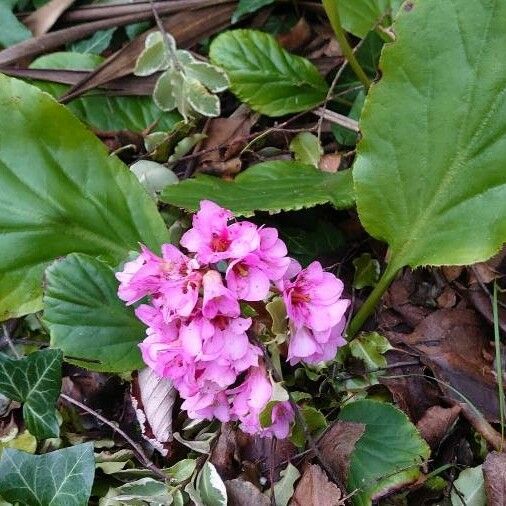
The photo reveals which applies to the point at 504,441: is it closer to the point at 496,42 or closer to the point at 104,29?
the point at 496,42

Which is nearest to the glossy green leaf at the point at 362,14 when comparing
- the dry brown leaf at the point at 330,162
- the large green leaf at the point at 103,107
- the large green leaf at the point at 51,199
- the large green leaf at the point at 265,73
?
the large green leaf at the point at 265,73

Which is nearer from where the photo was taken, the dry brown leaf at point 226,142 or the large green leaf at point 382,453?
the large green leaf at point 382,453

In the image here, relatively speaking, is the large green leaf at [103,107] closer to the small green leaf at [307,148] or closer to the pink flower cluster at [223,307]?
the small green leaf at [307,148]

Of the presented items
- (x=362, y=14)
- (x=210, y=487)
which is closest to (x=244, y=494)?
(x=210, y=487)

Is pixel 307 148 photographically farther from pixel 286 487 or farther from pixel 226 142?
pixel 286 487

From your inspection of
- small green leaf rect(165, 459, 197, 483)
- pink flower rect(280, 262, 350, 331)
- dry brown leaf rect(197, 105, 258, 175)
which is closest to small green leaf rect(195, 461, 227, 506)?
small green leaf rect(165, 459, 197, 483)

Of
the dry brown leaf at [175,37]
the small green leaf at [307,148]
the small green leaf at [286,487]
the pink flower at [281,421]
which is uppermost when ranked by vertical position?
the dry brown leaf at [175,37]
